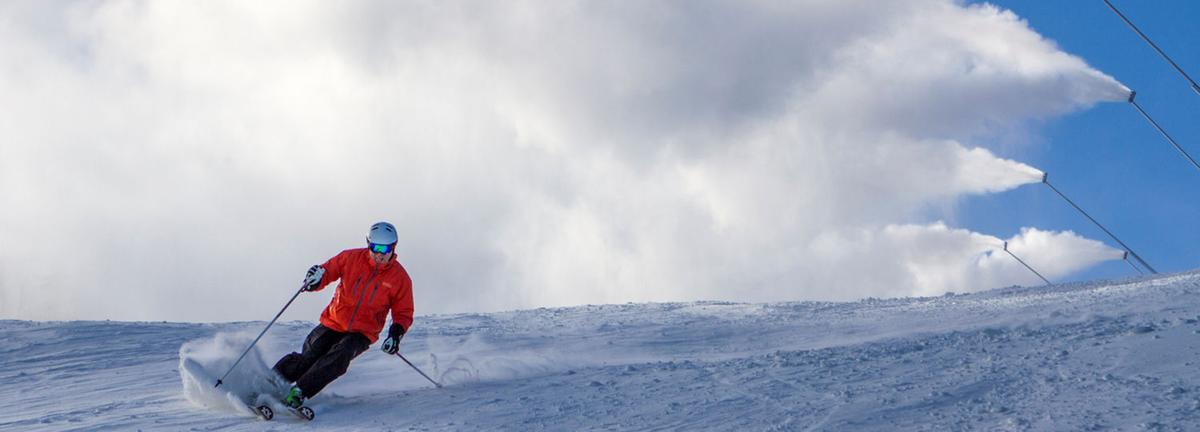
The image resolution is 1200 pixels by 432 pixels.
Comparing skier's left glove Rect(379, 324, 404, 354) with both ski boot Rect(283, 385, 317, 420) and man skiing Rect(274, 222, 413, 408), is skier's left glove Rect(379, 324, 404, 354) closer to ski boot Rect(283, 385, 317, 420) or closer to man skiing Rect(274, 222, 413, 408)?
man skiing Rect(274, 222, 413, 408)

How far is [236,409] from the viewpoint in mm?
7621

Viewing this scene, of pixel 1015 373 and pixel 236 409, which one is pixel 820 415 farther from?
pixel 236 409

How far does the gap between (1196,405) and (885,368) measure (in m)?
2.14

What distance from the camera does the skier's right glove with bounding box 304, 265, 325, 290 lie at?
320 inches

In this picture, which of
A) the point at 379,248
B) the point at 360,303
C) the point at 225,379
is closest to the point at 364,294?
the point at 360,303

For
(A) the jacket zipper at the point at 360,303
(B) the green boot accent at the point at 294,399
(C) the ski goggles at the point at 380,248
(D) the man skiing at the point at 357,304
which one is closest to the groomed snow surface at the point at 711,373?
(B) the green boot accent at the point at 294,399

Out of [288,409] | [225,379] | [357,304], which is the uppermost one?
[357,304]

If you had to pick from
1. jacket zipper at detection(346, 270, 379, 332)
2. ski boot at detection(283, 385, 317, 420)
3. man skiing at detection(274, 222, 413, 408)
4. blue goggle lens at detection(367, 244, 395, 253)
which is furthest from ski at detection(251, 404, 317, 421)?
blue goggle lens at detection(367, 244, 395, 253)

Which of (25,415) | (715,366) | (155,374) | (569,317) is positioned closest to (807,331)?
(715,366)

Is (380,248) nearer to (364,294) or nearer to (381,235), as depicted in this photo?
(381,235)

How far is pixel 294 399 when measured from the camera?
7410 millimetres

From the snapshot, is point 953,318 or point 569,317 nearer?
point 953,318

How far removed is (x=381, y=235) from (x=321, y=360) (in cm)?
105

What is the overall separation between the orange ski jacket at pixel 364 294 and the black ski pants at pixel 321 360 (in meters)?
0.08
